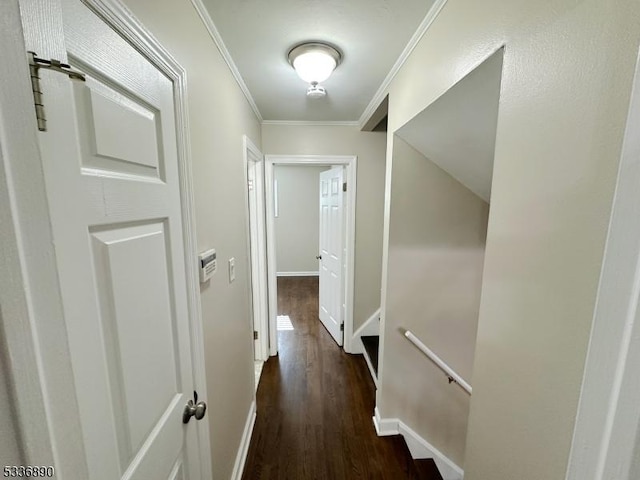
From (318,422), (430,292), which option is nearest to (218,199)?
(430,292)

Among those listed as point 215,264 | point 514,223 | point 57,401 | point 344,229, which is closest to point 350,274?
point 344,229

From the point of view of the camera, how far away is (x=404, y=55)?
1377mm

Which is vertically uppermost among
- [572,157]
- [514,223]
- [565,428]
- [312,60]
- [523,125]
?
[312,60]

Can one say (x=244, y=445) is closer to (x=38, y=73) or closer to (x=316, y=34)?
(x=38, y=73)

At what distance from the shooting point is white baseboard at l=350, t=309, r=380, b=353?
9.20 ft

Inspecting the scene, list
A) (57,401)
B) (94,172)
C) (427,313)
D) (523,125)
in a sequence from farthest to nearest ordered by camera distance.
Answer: (427,313) → (523,125) → (94,172) → (57,401)

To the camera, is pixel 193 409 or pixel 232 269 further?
pixel 232 269

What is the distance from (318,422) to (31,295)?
6.95 ft

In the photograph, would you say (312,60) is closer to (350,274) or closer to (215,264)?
(215,264)

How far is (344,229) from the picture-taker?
2.70m

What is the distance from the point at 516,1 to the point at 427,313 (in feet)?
5.33

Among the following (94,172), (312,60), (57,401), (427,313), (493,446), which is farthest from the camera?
(427,313)

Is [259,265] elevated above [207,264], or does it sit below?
below

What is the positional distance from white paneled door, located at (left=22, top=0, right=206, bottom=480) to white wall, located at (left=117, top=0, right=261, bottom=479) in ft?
0.69
